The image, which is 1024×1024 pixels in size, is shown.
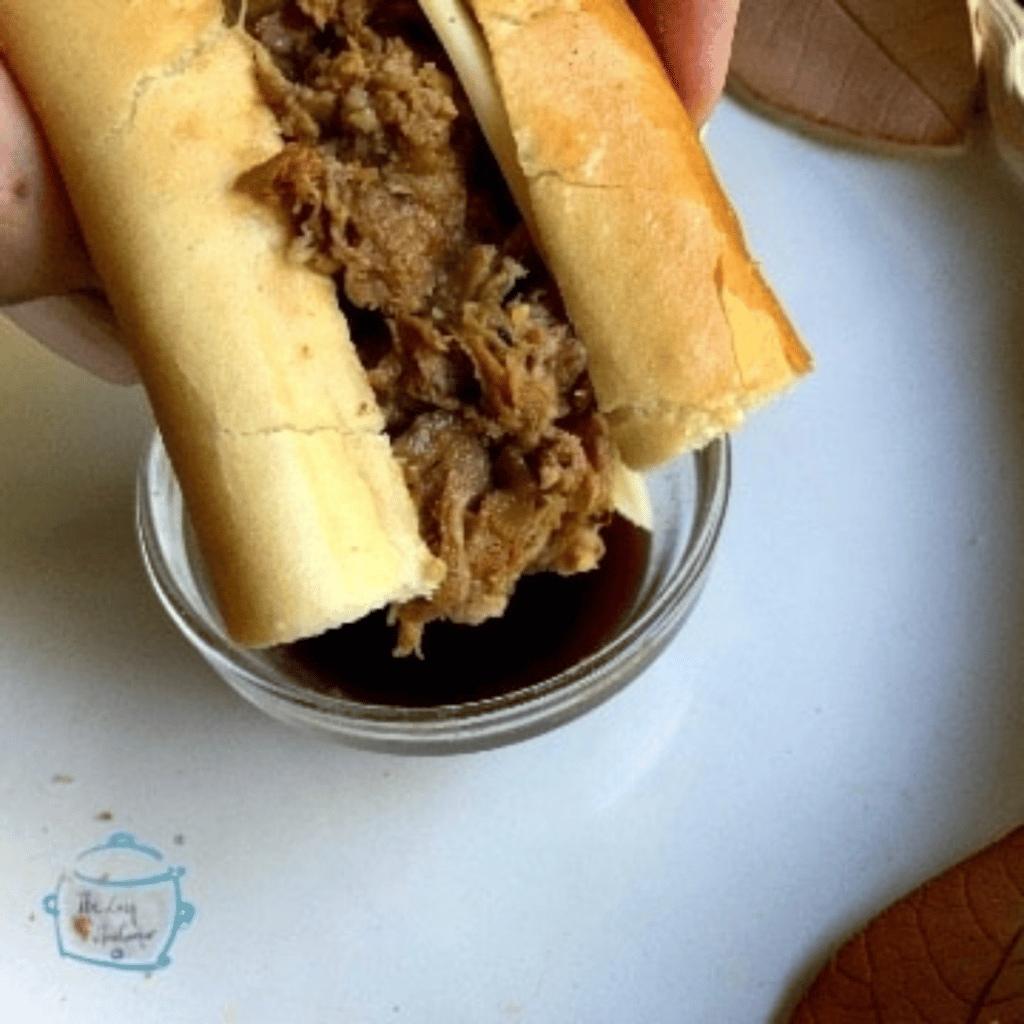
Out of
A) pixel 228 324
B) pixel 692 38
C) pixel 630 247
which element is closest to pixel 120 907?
pixel 228 324

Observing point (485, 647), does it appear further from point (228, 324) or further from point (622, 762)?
point (228, 324)

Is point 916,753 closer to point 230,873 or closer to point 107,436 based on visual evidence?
point 230,873

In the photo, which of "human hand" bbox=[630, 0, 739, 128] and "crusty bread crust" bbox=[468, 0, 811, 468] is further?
"human hand" bbox=[630, 0, 739, 128]

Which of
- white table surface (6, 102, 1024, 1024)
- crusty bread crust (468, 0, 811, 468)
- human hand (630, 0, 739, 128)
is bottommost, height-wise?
white table surface (6, 102, 1024, 1024)

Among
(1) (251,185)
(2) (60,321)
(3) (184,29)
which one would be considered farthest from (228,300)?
(2) (60,321)

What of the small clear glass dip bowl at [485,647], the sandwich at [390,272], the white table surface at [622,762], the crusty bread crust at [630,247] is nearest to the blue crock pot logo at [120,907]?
the white table surface at [622,762]

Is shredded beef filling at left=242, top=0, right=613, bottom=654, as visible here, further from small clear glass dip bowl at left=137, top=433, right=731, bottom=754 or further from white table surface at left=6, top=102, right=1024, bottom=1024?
white table surface at left=6, top=102, right=1024, bottom=1024

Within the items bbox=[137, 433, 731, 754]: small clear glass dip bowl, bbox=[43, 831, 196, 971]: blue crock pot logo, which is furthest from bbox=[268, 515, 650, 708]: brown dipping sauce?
bbox=[43, 831, 196, 971]: blue crock pot logo
